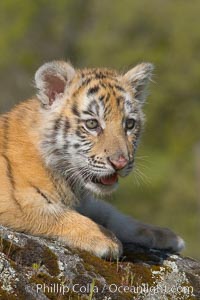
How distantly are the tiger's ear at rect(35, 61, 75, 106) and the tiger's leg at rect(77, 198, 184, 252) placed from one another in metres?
1.18

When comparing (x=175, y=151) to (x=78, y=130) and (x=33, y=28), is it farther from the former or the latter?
(x=78, y=130)

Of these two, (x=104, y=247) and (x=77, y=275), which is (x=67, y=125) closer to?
(x=104, y=247)

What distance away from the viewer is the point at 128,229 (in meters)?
11.2

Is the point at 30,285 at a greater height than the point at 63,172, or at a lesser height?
lesser

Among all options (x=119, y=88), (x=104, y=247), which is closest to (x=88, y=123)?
(x=119, y=88)

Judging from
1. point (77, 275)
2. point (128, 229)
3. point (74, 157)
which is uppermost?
point (74, 157)

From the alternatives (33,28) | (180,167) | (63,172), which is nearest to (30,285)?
(63,172)

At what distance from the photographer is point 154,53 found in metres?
54.0

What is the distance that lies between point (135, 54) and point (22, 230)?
43932 mm

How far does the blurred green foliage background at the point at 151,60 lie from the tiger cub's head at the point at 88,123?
33.2 meters

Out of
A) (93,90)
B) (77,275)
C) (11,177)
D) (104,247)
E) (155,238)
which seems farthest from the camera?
(155,238)

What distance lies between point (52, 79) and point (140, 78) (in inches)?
42.9

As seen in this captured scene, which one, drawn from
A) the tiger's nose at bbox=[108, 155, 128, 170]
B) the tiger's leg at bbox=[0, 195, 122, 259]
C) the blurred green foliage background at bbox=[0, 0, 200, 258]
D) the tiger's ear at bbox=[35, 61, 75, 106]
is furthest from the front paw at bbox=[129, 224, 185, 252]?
the blurred green foliage background at bbox=[0, 0, 200, 258]

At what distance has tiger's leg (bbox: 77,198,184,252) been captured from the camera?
1104cm
